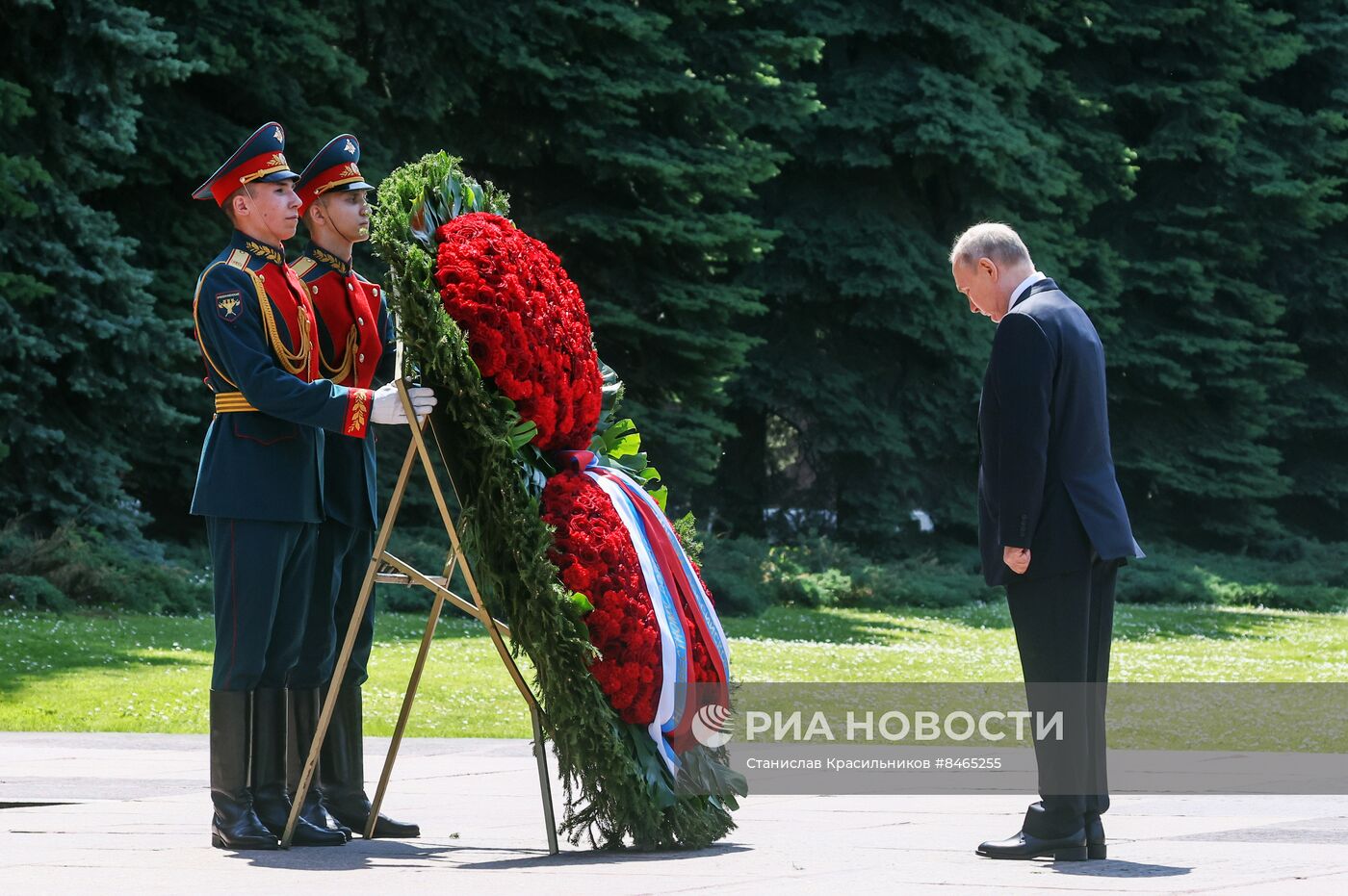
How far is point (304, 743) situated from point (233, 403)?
1.11 metres

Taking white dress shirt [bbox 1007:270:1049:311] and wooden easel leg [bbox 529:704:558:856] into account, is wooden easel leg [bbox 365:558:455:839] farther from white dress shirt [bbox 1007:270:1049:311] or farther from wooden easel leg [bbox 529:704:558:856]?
white dress shirt [bbox 1007:270:1049:311]

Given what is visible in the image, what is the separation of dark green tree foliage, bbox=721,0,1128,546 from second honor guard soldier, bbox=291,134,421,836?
20.0m

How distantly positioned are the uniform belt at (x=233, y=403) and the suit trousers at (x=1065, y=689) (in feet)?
7.85

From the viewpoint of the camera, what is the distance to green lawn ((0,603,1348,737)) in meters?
10.8

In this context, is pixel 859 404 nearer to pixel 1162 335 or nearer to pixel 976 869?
pixel 1162 335

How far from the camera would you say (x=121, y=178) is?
17266mm

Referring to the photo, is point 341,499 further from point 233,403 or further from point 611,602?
point 611,602

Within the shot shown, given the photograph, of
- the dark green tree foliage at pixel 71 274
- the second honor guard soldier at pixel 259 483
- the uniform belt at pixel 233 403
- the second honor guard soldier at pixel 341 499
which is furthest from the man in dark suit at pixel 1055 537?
the dark green tree foliage at pixel 71 274

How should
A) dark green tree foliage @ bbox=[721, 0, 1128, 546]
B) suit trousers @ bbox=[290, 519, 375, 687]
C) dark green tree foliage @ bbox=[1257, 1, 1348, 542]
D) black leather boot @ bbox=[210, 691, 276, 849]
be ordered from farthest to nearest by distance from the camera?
1. dark green tree foliage @ bbox=[1257, 1, 1348, 542]
2. dark green tree foliage @ bbox=[721, 0, 1128, 546]
3. suit trousers @ bbox=[290, 519, 375, 687]
4. black leather boot @ bbox=[210, 691, 276, 849]

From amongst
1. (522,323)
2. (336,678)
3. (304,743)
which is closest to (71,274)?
(304,743)

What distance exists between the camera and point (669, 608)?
580cm

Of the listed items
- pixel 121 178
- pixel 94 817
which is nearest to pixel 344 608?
pixel 94 817

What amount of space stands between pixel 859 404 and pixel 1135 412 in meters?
6.81

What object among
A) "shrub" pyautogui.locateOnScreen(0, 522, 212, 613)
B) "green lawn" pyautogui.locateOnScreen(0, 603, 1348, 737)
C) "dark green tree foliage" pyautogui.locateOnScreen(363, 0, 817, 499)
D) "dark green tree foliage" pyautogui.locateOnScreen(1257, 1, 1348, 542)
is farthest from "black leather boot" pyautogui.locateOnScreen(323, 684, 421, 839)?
"dark green tree foliage" pyautogui.locateOnScreen(1257, 1, 1348, 542)
